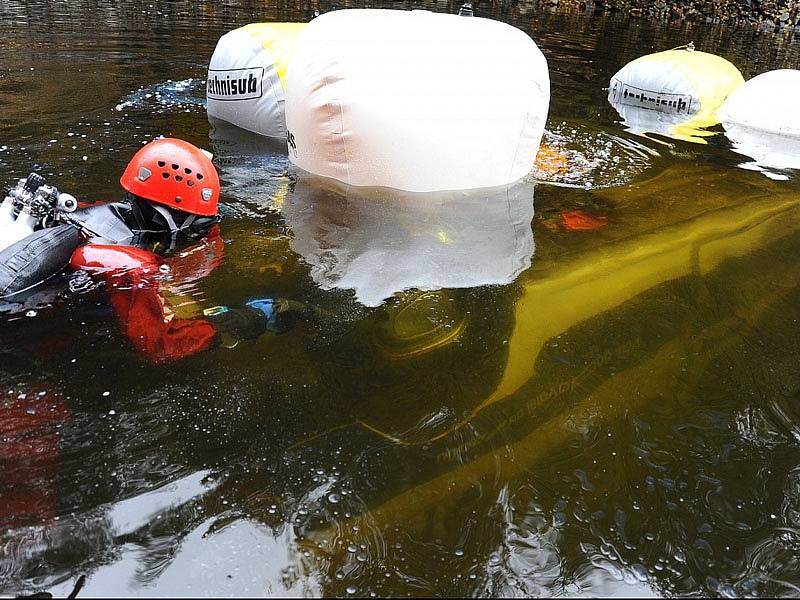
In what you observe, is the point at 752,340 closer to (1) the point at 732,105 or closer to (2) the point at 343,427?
(2) the point at 343,427

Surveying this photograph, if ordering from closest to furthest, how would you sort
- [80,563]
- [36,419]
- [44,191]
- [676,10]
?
1. [80,563]
2. [36,419]
3. [44,191]
4. [676,10]

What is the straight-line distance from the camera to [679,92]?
323 inches

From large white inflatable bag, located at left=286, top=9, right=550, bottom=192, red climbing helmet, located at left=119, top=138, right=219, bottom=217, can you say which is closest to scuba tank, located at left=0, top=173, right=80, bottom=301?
red climbing helmet, located at left=119, top=138, right=219, bottom=217

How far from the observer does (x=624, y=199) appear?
219 inches

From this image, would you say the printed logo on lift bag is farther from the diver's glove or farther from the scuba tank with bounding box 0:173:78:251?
the diver's glove

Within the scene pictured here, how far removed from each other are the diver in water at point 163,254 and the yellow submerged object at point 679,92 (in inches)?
225

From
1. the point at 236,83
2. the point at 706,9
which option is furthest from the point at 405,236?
the point at 706,9

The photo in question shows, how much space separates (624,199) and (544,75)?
4.16ft

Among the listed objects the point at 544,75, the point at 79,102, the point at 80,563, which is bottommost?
the point at 80,563

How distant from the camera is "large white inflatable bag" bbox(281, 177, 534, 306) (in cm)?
398

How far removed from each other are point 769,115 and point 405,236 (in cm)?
573

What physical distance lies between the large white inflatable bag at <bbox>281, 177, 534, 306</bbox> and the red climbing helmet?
27.7 inches

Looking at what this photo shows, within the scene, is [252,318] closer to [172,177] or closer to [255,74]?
[172,177]

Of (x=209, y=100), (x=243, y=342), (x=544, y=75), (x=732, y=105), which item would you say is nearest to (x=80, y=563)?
(x=243, y=342)
